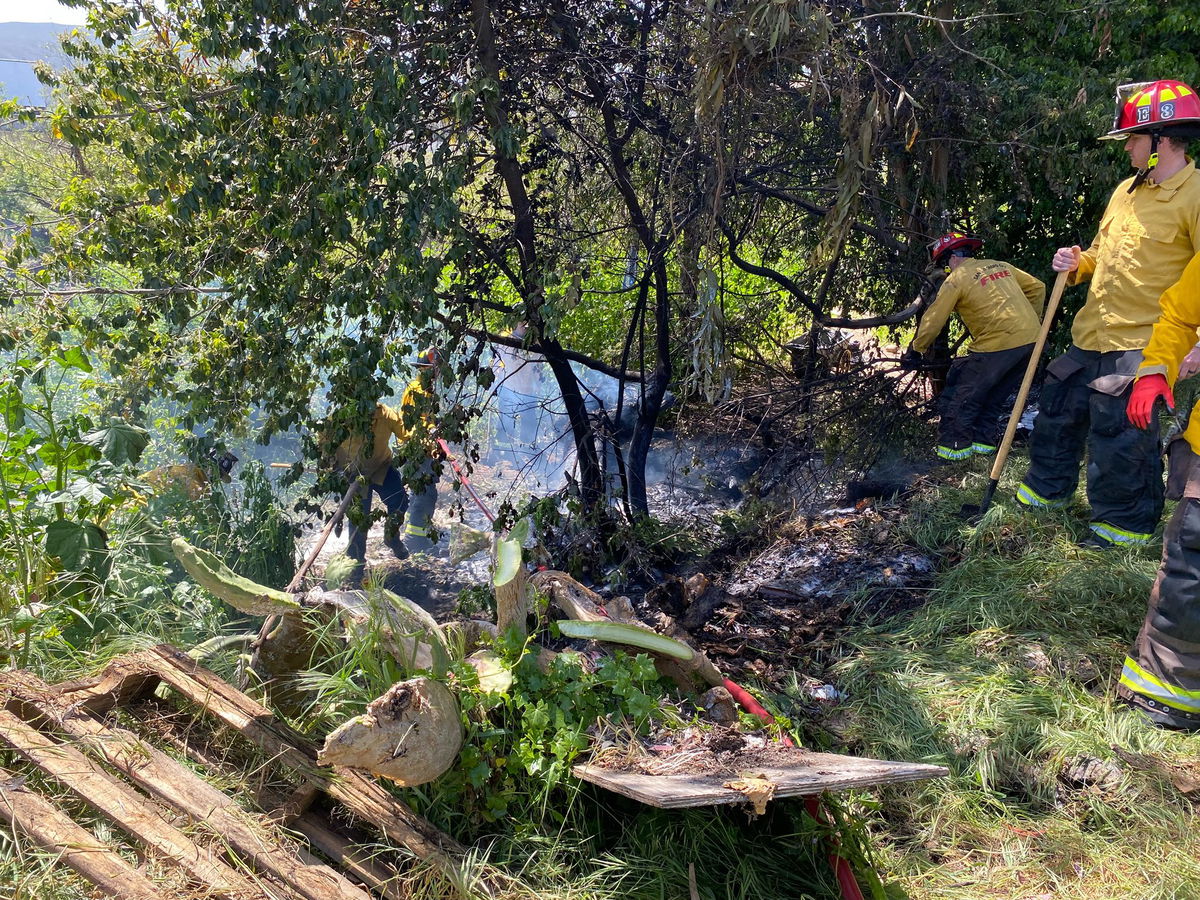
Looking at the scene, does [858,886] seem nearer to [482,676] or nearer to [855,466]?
[482,676]

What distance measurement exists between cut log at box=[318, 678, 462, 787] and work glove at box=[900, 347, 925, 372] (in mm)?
4392

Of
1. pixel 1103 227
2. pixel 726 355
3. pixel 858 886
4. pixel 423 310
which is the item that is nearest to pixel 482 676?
pixel 858 886

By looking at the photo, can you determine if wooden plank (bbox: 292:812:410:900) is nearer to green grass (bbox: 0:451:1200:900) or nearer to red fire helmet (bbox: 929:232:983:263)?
green grass (bbox: 0:451:1200:900)

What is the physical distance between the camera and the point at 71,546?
3336mm

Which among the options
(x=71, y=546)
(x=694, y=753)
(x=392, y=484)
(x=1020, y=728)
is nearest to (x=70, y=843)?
(x=71, y=546)

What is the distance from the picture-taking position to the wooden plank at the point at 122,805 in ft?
6.99

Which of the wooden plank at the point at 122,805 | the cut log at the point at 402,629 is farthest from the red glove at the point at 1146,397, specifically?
the wooden plank at the point at 122,805

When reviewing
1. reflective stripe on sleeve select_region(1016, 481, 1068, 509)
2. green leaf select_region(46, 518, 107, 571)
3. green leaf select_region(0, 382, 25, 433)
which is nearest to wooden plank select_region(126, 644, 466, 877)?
green leaf select_region(46, 518, 107, 571)

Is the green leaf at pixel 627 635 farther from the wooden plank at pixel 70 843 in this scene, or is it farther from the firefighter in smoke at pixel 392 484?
the firefighter in smoke at pixel 392 484

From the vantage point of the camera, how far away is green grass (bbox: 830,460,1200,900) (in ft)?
8.76

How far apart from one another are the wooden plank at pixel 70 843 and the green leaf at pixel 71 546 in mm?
1165

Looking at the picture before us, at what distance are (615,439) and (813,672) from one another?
203 centimetres

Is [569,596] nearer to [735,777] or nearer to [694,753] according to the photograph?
[694,753]

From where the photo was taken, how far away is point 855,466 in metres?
5.91
